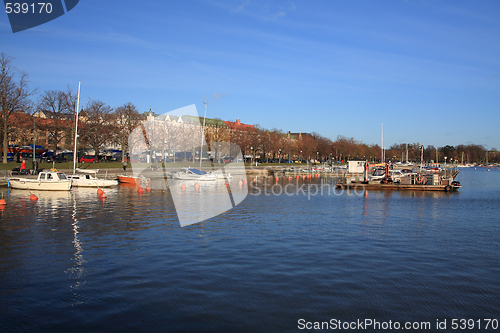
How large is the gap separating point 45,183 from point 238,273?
30630 millimetres

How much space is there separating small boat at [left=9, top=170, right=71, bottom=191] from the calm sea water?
530 inches

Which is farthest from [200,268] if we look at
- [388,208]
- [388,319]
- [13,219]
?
[388,208]

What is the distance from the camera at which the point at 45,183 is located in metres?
35.9

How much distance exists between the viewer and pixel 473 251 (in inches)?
602

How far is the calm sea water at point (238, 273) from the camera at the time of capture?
888 cm

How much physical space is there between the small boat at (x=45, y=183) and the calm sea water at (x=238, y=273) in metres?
13.4

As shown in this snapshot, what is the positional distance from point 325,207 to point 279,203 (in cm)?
397

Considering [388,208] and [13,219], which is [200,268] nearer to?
[13,219]

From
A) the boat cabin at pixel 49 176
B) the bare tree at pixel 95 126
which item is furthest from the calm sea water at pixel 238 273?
the bare tree at pixel 95 126

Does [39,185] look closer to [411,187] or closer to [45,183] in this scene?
[45,183]

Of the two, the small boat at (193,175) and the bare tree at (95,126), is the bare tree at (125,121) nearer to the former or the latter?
the bare tree at (95,126)

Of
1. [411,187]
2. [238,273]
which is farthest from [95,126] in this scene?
Result: [238,273]

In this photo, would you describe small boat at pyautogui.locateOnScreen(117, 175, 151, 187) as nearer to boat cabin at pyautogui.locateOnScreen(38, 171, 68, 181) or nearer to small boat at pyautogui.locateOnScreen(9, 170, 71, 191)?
small boat at pyautogui.locateOnScreen(9, 170, 71, 191)

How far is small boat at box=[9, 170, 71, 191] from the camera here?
35.8m
